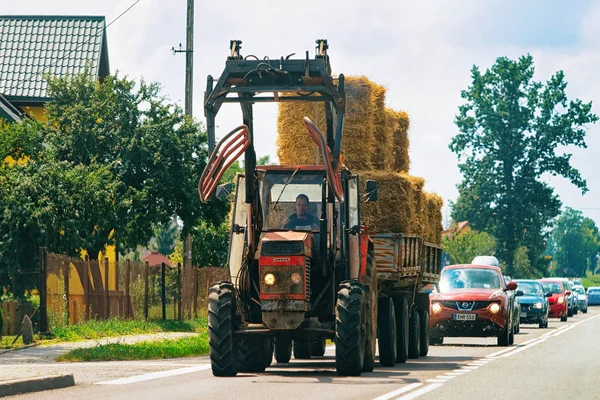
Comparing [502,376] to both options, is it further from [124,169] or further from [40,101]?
[40,101]

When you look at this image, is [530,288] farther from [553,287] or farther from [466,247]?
[466,247]

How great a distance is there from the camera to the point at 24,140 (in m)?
37.4

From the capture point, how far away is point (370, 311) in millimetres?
17469

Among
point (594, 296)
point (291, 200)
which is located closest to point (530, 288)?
point (291, 200)

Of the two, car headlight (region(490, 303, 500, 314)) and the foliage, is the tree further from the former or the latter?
car headlight (region(490, 303, 500, 314))

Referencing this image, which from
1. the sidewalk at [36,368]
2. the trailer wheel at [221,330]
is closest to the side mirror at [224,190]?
the trailer wheel at [221,330]

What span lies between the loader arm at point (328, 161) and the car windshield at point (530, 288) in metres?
25.4

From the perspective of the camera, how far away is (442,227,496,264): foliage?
9836 cm

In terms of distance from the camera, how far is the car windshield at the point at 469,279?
29.3 m

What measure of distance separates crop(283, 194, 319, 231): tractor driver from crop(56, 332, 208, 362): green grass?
4.96 meters

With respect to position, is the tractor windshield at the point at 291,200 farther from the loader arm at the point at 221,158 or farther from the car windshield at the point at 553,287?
the car windshield at the point at 553,287

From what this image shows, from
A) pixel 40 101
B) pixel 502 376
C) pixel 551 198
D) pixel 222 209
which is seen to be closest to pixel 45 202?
pixel 222 209

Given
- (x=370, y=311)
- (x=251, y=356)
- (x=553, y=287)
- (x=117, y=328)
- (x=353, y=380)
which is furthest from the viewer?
(x=553, y=287)

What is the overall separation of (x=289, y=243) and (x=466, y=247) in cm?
8391
